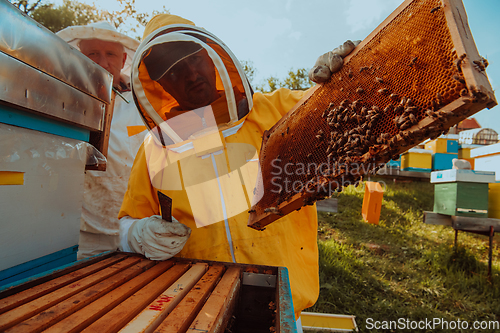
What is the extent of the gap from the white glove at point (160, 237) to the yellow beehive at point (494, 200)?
5.21 m

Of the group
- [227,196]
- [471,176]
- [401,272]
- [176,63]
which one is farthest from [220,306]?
[471,176]

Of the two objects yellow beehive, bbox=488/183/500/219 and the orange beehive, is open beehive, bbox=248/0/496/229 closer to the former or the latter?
the orange beehive

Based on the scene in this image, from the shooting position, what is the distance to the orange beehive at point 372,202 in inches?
216

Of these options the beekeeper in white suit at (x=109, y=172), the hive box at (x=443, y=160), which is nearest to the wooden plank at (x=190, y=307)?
the beekeeper in white suit at (x=109, y=172)

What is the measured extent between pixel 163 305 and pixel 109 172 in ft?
10.2

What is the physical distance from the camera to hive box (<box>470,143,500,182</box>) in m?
4.71

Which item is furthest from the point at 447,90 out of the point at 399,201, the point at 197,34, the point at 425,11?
the point at 399,201

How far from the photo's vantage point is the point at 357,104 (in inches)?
Answer: 46.8

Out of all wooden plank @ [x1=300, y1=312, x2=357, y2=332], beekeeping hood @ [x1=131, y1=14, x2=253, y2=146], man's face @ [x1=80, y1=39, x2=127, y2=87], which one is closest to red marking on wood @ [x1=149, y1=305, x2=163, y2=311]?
beekeeping hood @ [x1=131, y1=14, x2=253, y2=146]

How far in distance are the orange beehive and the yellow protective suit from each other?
13.1 ft

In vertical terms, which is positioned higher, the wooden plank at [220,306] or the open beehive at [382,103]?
the open beehive at [382,103]

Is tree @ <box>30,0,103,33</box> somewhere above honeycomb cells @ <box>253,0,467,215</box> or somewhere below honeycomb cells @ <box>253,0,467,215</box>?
above

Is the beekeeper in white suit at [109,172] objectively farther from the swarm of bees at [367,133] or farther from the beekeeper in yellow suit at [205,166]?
the swarm of bees at [367,133]

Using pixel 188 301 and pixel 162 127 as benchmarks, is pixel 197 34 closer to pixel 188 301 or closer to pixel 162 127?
pixel 162 127
